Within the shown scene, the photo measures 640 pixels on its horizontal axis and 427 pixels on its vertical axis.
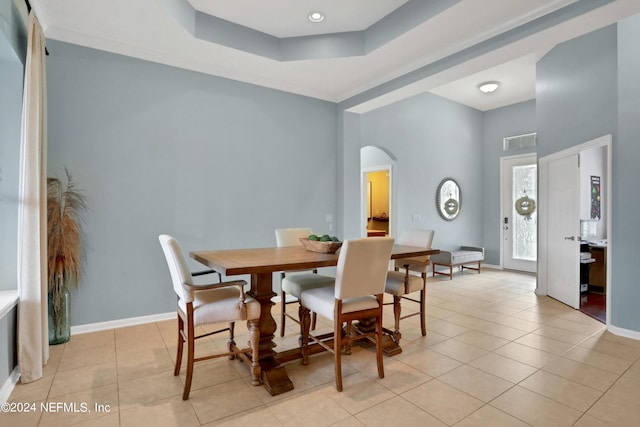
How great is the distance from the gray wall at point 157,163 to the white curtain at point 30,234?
82 cm

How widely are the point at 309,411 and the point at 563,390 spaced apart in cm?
172

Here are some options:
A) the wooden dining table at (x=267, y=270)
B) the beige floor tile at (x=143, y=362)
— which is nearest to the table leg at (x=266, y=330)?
the wooden dining table at (x=267, y=270)

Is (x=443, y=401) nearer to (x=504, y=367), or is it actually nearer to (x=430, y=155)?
(x=504, y=367)

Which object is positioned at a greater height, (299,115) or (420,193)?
(299,115)

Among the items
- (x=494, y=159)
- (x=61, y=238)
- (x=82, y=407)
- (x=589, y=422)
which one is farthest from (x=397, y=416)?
(x=494, y=159)

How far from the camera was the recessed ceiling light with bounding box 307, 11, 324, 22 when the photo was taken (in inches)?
127

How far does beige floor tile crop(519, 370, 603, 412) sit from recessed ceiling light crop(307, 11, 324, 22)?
3.49 m

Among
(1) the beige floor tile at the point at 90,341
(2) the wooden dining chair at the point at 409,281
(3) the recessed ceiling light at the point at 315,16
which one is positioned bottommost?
(1) the beige floor tile at the point at 90,341

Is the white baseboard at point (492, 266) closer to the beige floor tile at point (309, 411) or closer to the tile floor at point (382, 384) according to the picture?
the tile floor at point (382, 384)

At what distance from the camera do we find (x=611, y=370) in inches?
102

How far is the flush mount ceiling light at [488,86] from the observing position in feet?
18.9

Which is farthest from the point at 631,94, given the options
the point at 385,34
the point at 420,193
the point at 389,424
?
the point at 389,424

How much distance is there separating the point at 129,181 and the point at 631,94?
5.02 meters

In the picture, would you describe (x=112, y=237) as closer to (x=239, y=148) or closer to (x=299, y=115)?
(x=239, y=148)
